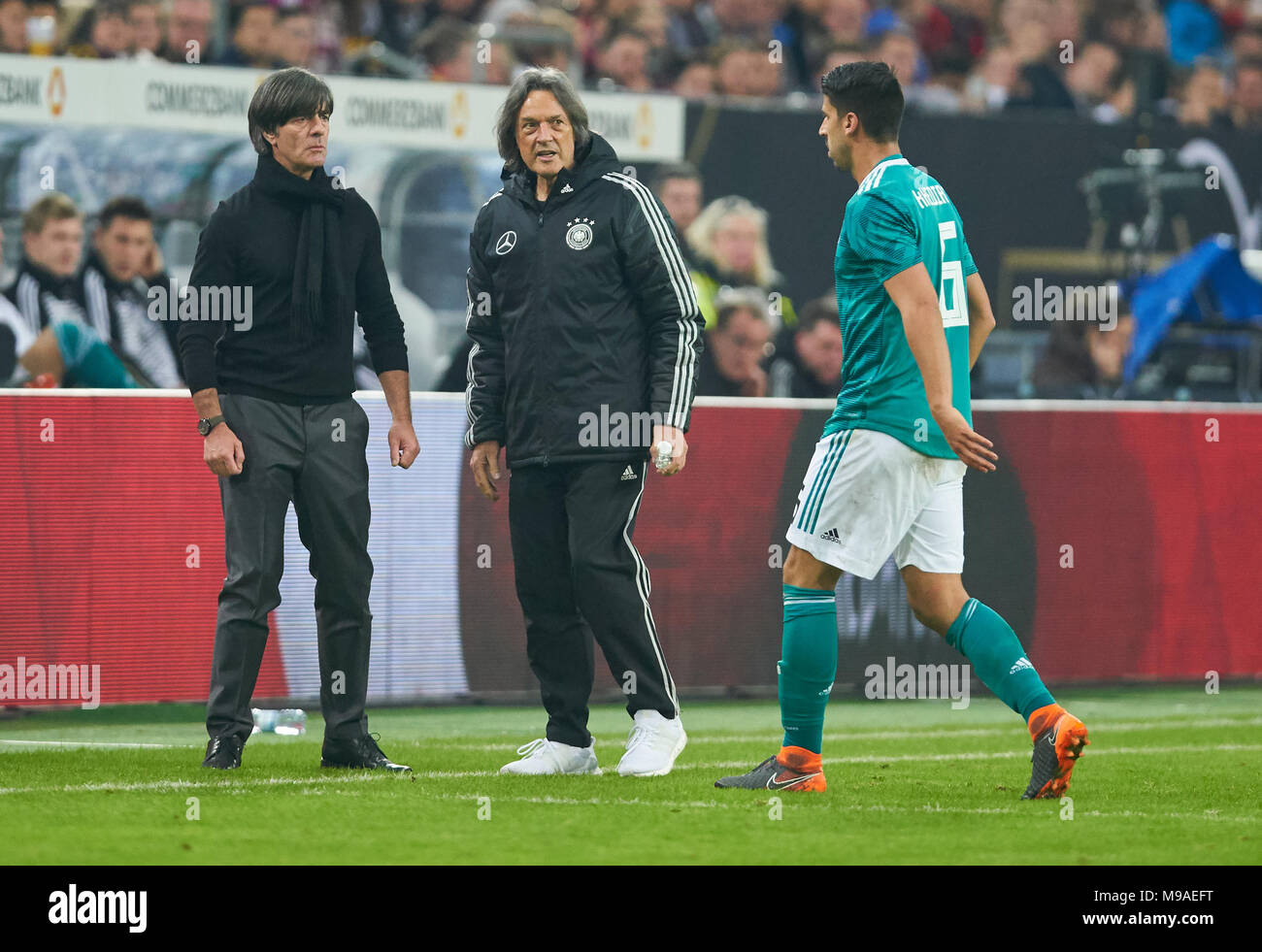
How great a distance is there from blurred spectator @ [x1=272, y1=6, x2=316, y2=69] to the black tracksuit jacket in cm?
585

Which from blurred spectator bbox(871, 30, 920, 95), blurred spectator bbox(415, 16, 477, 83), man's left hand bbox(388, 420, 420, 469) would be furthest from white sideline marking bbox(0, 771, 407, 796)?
blurred spectator bbox(871, 30, 920, 95)

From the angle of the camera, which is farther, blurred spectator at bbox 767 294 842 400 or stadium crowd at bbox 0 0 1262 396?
blurred spectator at bbox 767 294 842 400

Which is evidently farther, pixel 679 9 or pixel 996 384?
pixel 679 9

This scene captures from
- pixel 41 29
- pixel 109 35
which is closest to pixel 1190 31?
pixel 109 35

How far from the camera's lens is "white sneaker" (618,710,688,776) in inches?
265

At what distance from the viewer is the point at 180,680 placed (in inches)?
354

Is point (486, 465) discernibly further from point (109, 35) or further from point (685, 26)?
point (685, 26)

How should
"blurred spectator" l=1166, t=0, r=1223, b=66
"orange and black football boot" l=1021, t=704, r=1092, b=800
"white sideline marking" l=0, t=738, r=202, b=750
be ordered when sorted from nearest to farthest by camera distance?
"orange and black football boot" l=1021, t=704, r=1092, b=800
"white sideline marking" l=0, t=738, r=202, b=750
"blurred spectator" l=1166, t=0, r=1223, b=66

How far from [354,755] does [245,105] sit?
5.73 m

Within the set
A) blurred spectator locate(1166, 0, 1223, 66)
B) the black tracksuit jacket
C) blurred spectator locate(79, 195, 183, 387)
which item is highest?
blurred spectator locate(1166, 0, 1223, 66)

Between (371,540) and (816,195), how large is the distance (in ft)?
16.0

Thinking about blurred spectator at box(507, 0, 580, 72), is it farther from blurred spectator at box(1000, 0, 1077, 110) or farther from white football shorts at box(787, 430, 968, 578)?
white football shorts at box(787, 430, 968, 578)
